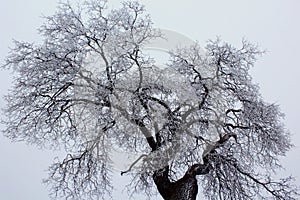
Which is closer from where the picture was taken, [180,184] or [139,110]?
[139,110]

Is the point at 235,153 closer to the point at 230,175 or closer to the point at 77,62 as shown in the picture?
the point at 230,175

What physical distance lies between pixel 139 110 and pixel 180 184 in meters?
0.68

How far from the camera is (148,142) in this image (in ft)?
10.9

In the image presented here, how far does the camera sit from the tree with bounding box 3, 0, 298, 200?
10.4 feet

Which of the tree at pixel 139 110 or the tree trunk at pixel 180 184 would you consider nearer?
the tree at pixel 139 110

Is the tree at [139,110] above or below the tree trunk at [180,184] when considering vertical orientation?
above

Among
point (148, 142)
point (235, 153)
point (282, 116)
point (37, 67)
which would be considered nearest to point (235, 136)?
point (235, 153)

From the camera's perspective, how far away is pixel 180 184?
337 cm

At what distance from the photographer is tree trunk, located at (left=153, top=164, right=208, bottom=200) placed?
3.32m

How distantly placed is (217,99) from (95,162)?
1.02 m

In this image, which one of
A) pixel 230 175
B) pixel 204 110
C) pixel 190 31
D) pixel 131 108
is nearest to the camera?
pixel 131 108

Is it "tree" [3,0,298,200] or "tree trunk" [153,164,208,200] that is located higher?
"tree" [3,0,298,200]

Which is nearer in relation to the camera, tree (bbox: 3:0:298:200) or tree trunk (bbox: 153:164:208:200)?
tree (bbox: 3:0:298:200)

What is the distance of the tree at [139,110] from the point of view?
10.4 ft
